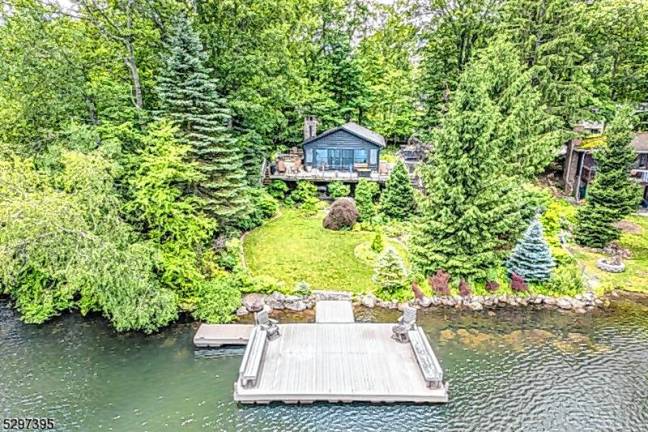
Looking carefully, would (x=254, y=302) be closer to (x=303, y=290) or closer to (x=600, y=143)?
(x=303, y=290)

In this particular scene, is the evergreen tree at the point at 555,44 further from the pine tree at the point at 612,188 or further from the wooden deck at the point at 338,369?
the wooden deck at the point at 338,369

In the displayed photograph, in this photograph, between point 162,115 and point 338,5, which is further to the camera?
point 338,5

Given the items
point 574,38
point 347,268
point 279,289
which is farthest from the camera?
point 574,38

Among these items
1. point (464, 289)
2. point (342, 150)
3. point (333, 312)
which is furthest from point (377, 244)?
point (342, 150)

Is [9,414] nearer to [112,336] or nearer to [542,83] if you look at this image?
[112,336]

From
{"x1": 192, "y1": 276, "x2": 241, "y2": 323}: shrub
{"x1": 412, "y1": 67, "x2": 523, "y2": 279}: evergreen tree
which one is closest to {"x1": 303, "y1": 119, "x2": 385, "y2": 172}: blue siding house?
{"x1": 412, "y1": 67, "x2": 523, "y2": 279}: evergreen tree

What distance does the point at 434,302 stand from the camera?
1759 centimetres

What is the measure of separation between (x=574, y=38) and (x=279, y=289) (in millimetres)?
22302

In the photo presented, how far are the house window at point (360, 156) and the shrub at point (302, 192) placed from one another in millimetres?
3737

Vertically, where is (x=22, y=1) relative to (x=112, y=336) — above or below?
above

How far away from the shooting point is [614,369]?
13672 mm

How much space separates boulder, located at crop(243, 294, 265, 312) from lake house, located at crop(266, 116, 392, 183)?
37.5ft

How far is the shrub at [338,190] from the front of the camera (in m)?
27.0

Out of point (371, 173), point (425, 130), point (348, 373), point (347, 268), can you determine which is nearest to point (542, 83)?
point (425, 130)
